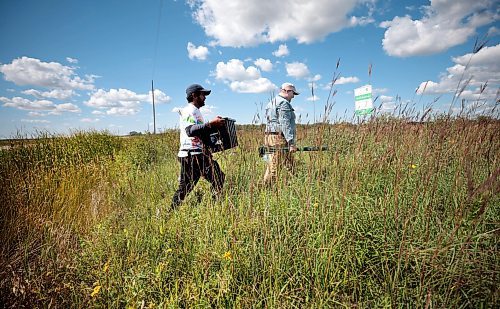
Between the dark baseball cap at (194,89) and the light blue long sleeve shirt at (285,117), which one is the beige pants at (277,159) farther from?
the dark baseball cap at (194,89)

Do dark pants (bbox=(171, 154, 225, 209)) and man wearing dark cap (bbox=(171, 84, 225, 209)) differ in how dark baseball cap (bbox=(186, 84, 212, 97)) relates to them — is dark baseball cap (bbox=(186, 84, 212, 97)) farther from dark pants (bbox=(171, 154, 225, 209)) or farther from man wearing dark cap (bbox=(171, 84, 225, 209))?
dark pants (bbox=(171, 154, 225, 209))

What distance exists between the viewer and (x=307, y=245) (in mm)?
1666

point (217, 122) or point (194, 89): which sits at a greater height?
point (194, 89)

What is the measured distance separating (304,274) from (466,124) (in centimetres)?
298

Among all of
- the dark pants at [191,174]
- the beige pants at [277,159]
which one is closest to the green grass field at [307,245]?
the dark pants at [191,174]

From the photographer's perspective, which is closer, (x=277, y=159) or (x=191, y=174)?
(x=277, y=159)

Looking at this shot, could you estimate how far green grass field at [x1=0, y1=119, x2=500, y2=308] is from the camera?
4.68 feet

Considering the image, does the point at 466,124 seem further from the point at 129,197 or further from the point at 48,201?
the point at 48,201

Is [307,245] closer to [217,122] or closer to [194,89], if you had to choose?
[217,122]

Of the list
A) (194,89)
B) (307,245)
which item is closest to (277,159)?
(307,245)

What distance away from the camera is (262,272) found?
1671mm

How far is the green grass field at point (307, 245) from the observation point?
1.43 metres

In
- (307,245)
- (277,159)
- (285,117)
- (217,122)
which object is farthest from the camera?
(285,117)

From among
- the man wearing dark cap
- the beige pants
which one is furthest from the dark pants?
the beige pants
